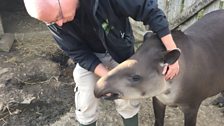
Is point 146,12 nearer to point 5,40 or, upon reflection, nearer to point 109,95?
point 109,95

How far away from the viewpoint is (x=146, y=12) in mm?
2379

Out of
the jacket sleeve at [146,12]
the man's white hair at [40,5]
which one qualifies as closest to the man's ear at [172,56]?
the jacket sleeve at [146,12]

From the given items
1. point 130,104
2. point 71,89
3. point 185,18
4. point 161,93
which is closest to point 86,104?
point 130,104

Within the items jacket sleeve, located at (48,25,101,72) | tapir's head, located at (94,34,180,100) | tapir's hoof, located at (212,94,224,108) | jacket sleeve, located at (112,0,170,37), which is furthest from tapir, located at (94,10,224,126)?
tapir's hoof, located at (212,94,224,108)

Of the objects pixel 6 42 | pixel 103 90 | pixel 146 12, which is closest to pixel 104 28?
pixel 146 12

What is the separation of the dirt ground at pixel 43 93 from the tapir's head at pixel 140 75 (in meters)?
1.00

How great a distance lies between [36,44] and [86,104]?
1.97 metres

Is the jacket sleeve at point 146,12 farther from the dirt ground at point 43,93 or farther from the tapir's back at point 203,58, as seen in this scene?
the dirt ground at point 43,93

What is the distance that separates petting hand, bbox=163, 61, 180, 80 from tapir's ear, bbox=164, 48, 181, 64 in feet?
0.13

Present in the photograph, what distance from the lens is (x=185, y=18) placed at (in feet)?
13.9

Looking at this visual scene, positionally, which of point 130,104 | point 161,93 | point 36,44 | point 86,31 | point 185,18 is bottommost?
point 36,44

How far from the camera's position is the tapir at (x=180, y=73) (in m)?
2.40

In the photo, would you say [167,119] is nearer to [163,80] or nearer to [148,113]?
[148,113]

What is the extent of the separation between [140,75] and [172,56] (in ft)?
0.71
